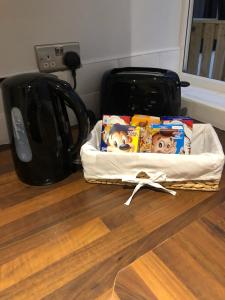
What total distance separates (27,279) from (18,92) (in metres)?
0.40

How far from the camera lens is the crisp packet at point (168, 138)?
2.22 feet

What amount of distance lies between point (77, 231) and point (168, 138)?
343mm

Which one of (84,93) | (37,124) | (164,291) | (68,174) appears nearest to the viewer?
(164,291)

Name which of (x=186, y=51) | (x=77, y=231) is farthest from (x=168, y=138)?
(x=186, y=51)

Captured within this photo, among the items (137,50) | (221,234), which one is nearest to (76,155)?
(221,234)

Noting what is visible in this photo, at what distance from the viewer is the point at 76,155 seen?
735 mm

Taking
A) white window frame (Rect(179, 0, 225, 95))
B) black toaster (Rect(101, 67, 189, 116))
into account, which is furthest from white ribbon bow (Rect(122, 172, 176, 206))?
white window frame (Rect(179, 0, 225, 95))

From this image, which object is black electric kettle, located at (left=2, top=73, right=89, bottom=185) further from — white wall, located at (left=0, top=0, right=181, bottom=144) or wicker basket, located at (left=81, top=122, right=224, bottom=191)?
white wall, located at (left=0, top=0, right=181, bottom=144)

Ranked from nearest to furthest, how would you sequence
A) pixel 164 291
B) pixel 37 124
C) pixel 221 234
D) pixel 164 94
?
pixel 164 291, pixel 221 234, pixel 37 124, pixel 164 94

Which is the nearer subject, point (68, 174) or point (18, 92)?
point (18, 92)

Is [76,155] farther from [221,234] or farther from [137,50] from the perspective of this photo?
[137,50]

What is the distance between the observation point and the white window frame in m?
1.12

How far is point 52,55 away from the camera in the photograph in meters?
0.85

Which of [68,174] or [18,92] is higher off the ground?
[18,92]
